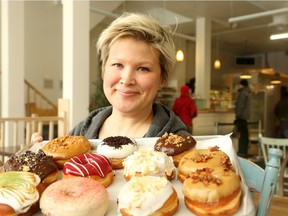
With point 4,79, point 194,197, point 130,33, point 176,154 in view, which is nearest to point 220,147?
point 176,154

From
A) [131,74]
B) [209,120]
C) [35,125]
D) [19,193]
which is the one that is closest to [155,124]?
[131,74]

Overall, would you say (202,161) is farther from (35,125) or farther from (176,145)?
(35,125)

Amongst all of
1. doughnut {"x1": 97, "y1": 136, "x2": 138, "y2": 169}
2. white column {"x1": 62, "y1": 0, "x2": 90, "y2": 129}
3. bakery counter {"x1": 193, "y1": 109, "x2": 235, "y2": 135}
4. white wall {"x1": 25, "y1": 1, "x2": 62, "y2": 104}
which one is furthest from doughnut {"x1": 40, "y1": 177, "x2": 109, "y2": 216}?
white wall {"x1": 25, "y1": 1, "x2": 62, "y2": 104}

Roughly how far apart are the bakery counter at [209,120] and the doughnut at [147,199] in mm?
7371

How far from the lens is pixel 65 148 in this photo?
1.05 metres

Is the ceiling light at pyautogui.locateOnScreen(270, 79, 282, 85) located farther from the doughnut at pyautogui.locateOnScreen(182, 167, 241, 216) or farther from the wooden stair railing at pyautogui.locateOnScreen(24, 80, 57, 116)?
the doughnut at pyautogui.locateOnScreen(182, 167, 241, 216)

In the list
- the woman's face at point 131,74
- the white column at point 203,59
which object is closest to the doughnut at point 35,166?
the woman's face at point 131,74

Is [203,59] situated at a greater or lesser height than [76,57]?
greater

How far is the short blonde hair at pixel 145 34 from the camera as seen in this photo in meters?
1.24

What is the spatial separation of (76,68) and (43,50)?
4.46 m

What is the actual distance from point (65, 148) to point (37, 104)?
758 cm

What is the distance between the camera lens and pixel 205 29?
895 centimetres

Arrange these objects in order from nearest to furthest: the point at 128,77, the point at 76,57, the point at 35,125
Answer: the point at 128,77, the point at 35,125, the point at 76,57

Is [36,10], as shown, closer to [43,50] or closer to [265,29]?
[43,50]
